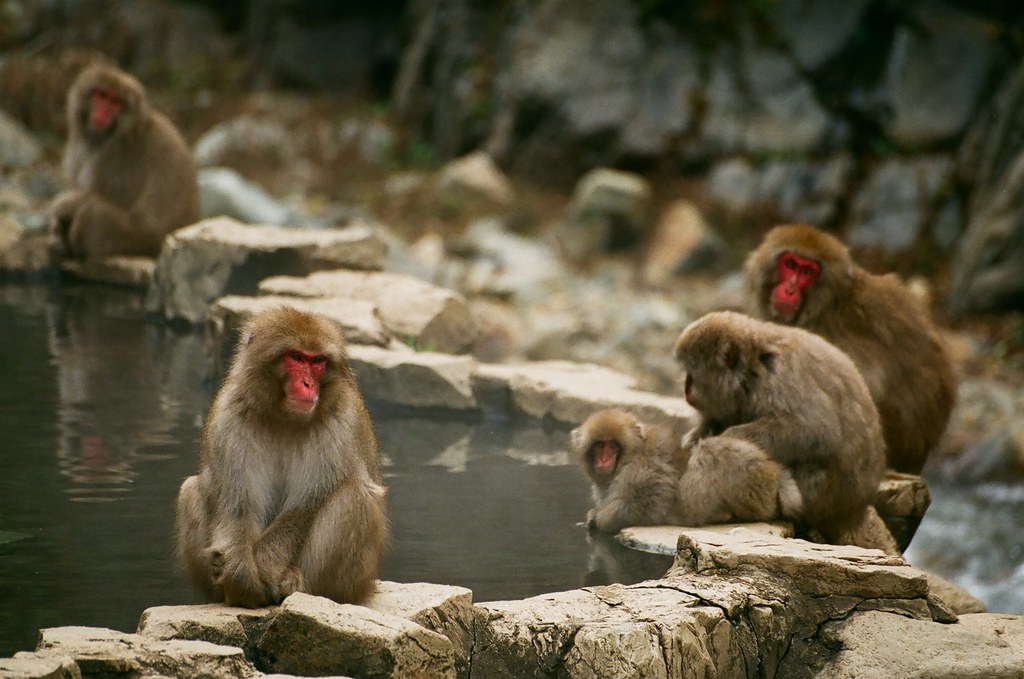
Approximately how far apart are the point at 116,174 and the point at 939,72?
8.01 metres

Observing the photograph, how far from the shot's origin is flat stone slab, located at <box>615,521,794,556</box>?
4840mm

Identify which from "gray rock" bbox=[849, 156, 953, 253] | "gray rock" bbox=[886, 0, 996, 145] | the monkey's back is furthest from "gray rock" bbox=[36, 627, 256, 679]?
"gray rock" bbox=[886, 0, 996, 145]

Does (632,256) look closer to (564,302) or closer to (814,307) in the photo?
(564,302)

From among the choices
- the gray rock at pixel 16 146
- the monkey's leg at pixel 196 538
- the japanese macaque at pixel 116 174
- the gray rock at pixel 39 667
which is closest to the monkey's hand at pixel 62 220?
the japanese macaque at pixel 116 174

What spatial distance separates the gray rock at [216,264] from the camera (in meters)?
8.73

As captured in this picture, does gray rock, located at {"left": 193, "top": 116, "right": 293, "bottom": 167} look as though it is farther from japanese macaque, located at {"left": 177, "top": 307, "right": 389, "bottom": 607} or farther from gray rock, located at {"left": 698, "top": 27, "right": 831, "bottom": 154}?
japanese macaque, located at {"left": 177, "top": 307, "right": 389, "bottom": 607}

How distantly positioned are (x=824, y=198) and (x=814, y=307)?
7829 millimetres

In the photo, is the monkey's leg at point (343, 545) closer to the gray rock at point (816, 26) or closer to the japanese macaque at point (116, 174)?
the japanese macaque at point (116, 174)

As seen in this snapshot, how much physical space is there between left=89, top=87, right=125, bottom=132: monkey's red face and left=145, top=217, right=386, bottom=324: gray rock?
148 cm

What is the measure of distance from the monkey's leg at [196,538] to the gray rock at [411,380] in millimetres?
3210

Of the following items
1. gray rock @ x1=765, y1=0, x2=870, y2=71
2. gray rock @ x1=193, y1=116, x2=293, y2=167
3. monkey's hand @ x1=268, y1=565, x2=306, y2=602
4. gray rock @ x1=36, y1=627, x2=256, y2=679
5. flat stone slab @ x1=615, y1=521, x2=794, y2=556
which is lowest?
flat stone slab @ x1=615, y1=521, x2=794, y2=556

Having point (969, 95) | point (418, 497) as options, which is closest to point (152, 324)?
point (418, 497)

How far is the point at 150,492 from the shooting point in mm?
5176

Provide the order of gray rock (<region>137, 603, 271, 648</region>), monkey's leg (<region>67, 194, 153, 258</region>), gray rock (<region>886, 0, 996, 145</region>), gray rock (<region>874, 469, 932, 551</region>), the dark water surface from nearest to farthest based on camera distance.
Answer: gray rock (<region>137, 603, 271, 648</region>)
the dark water surface
gray rock (<region>874, 469, 932, 551</region>)
monkey's leg (<region>67, 194, 153, 258</region>)
gray rock (<region>886, 0, 996, 145</region>)
